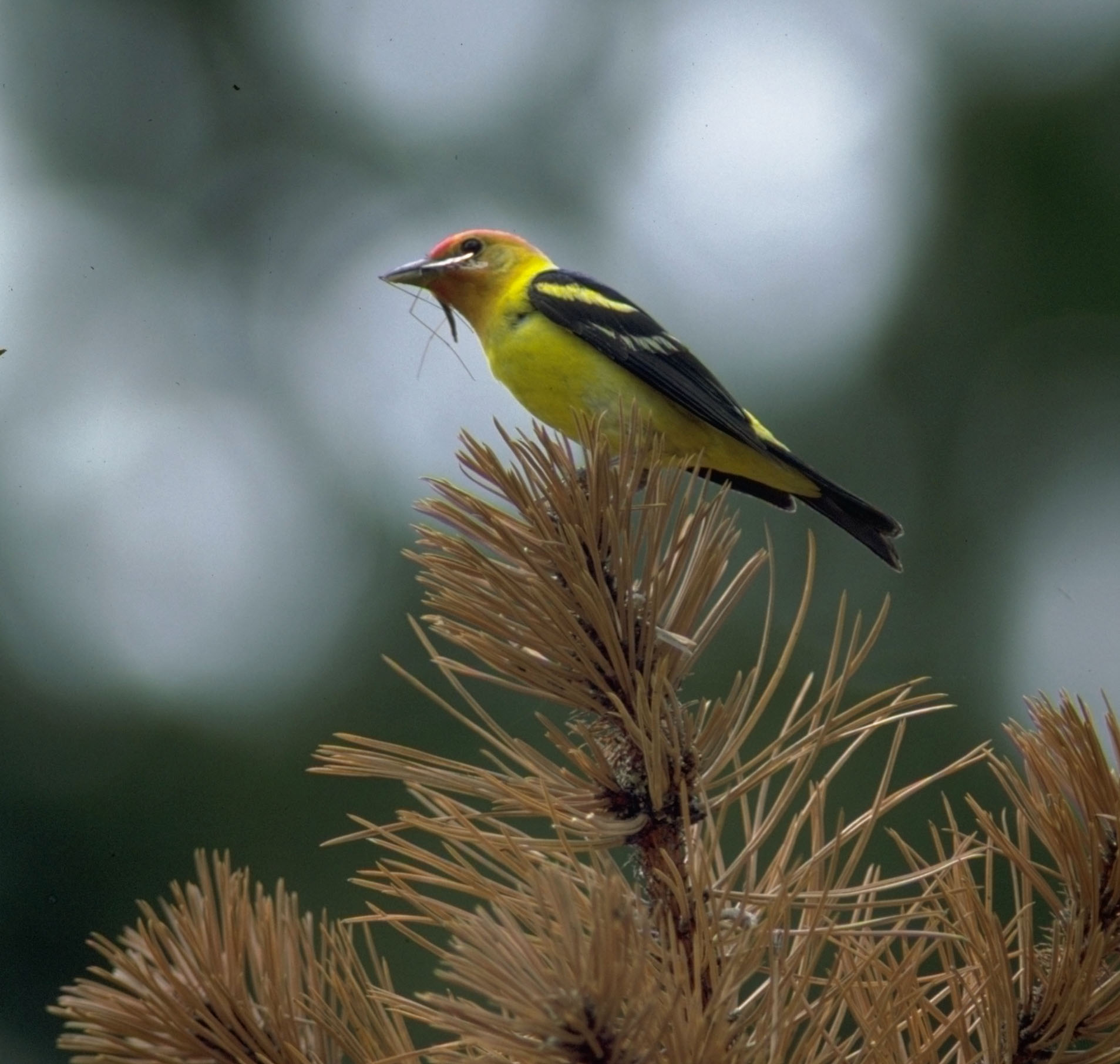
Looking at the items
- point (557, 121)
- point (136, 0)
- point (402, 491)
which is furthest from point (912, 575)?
point (136, 0)

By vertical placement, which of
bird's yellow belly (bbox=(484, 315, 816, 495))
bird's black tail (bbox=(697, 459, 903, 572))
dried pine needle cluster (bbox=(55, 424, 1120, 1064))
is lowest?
dried pine needle cluster (bbox=(55, 424, 1120, 1064))

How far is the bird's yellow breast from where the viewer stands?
116 inches

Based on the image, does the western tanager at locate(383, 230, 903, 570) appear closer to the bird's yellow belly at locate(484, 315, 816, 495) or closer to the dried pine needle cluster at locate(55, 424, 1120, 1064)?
the bird's yellow belly at locate(484, 315, 816, 495)

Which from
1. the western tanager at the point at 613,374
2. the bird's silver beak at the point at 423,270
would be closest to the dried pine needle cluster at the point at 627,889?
the western tanager at the point at 613,374

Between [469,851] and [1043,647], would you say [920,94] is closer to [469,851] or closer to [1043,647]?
[1043,647]

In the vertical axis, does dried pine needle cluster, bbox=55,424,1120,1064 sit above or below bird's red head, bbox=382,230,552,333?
below

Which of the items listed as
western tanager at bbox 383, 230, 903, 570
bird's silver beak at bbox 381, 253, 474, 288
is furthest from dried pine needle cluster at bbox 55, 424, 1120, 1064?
bird's silver beak at bbox 381, 253, 474, 288

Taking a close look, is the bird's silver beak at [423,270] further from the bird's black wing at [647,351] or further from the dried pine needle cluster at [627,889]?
the dried pine needle cluster at [627,889]

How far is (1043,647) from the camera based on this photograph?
17.3 feet

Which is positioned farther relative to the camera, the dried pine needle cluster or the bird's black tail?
the bird's black tail

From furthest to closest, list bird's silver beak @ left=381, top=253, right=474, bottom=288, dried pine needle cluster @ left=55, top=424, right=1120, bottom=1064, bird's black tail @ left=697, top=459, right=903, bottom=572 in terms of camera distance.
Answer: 1. bird's silver beak @ left=381, top=253, right=474, bottom=288
2. bird's black tail @ left=697, top=459, right=903, bottom=572
3. dried pine needle cluster @ left=55, top=424, right=1120, bottom=1064

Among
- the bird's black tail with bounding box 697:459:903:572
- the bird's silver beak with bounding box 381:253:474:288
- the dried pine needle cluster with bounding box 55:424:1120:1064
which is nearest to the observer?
the dried pine needle cluster with bounding box 55:424:1120:1064

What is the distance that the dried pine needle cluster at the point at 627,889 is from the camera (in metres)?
1.02

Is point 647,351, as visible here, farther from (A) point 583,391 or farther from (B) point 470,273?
(B) point 470,273
